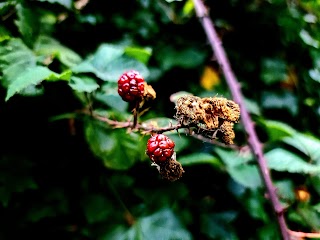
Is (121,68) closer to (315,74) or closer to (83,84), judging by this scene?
(83,84)

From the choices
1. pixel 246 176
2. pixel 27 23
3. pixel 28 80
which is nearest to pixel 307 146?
pixel 246 176

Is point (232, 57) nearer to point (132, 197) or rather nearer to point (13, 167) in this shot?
point (132, 197)

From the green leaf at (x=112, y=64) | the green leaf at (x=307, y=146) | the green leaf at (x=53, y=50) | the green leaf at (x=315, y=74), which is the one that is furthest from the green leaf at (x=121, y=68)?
the green leaf at (x=315, y=74)

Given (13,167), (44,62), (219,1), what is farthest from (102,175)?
(219,1)

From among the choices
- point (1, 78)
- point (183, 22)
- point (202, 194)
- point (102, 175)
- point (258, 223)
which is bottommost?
point (258, 223)

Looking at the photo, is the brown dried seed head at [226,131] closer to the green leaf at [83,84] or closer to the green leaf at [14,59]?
the green leaf at [83,84]

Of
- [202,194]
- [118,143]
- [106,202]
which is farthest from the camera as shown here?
[202,194]
